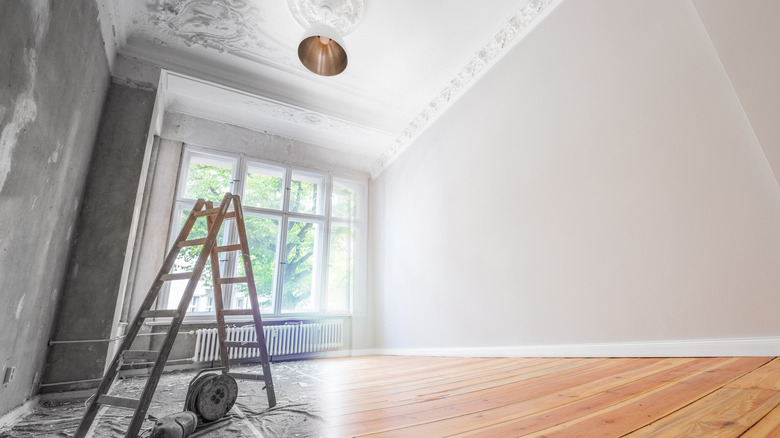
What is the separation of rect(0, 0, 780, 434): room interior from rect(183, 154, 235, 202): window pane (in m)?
0.24

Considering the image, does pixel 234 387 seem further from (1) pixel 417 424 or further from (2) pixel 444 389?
(2) pixel 444 389

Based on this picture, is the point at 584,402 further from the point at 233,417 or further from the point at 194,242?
the point at 194,242

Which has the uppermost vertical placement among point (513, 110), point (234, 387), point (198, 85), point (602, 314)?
point (198, 85)

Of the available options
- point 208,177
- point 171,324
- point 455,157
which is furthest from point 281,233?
point 171,324

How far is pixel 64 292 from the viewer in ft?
8.52

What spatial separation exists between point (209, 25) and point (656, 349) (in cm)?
480

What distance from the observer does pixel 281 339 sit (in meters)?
4.60

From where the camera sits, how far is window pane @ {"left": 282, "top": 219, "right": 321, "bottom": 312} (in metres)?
5.04

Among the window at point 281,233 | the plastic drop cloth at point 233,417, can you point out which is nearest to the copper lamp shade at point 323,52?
the window at point 281,233

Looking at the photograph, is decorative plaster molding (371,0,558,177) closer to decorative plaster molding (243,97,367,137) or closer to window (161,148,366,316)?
decorative plaster molding (243,97,367,137)

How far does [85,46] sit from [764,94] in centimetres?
425

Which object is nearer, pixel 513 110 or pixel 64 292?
pixel 64 292

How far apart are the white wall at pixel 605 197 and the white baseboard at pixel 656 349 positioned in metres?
0.03

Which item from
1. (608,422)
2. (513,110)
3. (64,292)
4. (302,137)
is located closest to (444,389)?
(608,422)
